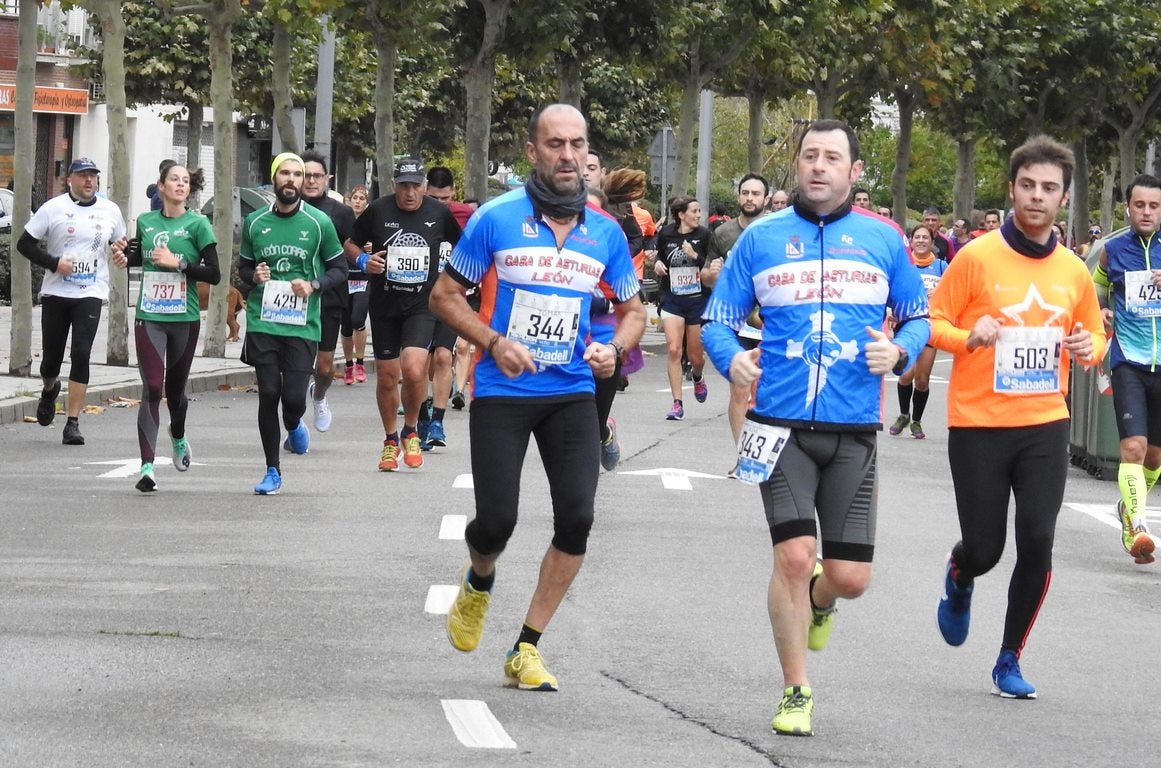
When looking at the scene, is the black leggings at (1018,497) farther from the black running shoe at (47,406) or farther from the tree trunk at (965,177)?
the tree trunk at (965,177)

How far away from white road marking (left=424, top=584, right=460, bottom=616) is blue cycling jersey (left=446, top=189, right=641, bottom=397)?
1.65 m

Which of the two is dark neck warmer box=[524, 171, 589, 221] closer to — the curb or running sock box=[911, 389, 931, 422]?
the curb

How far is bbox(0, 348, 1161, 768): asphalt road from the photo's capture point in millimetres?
6441

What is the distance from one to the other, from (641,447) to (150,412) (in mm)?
4397

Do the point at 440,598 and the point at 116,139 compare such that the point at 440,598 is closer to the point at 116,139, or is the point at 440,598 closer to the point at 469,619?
the point at 469,619

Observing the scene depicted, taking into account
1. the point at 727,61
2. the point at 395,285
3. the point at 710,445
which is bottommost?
the point at 710,445

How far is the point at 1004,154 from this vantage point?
53.7 m

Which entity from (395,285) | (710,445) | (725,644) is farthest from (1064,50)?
(725,644)

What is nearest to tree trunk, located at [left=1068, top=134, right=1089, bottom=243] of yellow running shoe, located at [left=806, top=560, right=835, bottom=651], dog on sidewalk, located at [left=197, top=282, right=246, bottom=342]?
dog on sidewalk, located at [left=197, top=282, right=246, bottom=342]

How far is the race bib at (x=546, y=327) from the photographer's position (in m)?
7.21

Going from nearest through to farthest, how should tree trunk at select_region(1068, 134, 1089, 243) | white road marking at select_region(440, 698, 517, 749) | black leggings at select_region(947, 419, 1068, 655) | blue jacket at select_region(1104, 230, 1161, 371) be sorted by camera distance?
white road marking at select_region(440, 698, 517, 749), black leggings at select_region(947, 419, 1068, 655), blue jacket at select_region(1104, 230, 1161, 371), tree trunk at select_region(1068, 134, 1089, 243)

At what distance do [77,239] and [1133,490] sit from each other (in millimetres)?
7773

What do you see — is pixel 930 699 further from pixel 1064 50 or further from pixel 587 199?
pixel 1064 50

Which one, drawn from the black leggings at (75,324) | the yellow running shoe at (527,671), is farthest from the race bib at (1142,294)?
the black leggings at (75,324)
